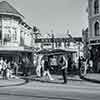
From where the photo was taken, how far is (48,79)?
728 inches

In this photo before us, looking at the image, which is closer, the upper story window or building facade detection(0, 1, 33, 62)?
the upper story window

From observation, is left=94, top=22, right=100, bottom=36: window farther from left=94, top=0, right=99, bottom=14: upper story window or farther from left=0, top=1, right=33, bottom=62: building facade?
left=0, top=1, right=33, bottom=62: building facade

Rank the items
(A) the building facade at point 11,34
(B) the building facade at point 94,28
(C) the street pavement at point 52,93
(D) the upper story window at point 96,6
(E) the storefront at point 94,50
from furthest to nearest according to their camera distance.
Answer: (A) the building facade at point 11,34, (D) the upper story window at point 96,6, (B) the building facade at point 94,28, (E) the storefront at point 94,50, (C) the street pavement at point 52,93

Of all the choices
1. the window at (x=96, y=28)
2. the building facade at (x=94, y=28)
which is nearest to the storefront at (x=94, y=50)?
the building facade at (x=94, y=28)

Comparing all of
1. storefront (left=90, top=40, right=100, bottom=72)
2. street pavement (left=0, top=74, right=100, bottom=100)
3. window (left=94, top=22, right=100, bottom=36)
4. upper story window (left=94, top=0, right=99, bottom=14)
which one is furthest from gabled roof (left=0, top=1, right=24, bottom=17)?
street pavement (left=0, top=74, right=100, bottom=100)

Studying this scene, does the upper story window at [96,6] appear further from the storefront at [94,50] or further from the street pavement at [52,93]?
the street pavement at [52,93]

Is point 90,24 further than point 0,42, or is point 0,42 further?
point 0,42

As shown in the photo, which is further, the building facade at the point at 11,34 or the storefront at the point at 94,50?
the building facade at the point at 11,34

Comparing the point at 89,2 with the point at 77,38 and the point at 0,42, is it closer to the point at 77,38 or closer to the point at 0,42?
the point at 0,42

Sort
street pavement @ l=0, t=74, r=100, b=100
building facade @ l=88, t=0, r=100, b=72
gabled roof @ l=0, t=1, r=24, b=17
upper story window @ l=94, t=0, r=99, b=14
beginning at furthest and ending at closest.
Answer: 1. gabled roof @ l=0, t=1, r=24, b=17
2. upper story window @ l=94, t=0, r=99, b=14
3. building facade @ l=88, t=0, r=100, b=72
4. street pavement @ l=0, t=74, r=100, b=100

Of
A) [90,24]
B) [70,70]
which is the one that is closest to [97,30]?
[90,24]

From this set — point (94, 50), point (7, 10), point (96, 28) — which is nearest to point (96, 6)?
point (96, 28)

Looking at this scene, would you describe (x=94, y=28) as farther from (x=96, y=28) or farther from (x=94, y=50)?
(x=94, y=50)

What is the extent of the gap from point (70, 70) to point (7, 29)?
12.4 metres
